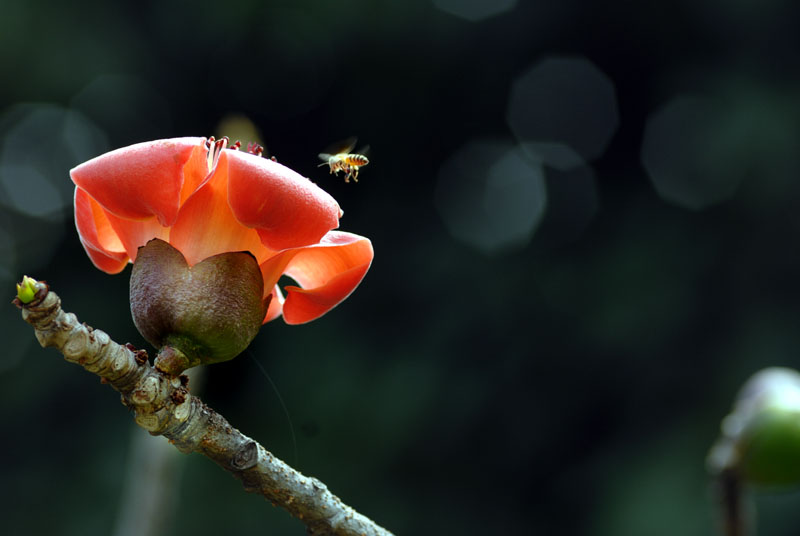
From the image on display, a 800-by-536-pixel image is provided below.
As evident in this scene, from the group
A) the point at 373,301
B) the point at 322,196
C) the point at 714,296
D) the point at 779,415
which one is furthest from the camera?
the point at 373,301

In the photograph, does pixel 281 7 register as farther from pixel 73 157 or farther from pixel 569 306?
pixel 569 306

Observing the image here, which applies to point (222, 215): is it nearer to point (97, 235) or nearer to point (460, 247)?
point (97, 235)

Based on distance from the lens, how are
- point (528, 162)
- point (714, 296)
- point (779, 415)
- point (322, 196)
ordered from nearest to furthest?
point (322, 196), point (779, 415), point (714, 296), point (528, 162)

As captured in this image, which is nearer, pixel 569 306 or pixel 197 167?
pixel 197 167

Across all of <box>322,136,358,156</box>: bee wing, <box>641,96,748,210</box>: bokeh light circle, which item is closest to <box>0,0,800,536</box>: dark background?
<box>641,96,748,210</box>: bokeh light circle

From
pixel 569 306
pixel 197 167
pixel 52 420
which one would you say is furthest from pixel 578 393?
pixel 197 167

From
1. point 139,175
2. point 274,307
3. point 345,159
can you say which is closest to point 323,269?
point 274,307

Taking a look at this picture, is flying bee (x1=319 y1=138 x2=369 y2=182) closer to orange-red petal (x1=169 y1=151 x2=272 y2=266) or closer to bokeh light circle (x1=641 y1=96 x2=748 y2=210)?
orange-red petal (x1=169 y1=151 x2=272 y2=266)

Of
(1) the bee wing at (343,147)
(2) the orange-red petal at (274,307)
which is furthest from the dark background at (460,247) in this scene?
(2) the orange-red petal at (274,307)

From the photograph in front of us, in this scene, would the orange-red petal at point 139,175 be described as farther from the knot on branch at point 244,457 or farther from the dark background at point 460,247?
the dark background at point 460,247
